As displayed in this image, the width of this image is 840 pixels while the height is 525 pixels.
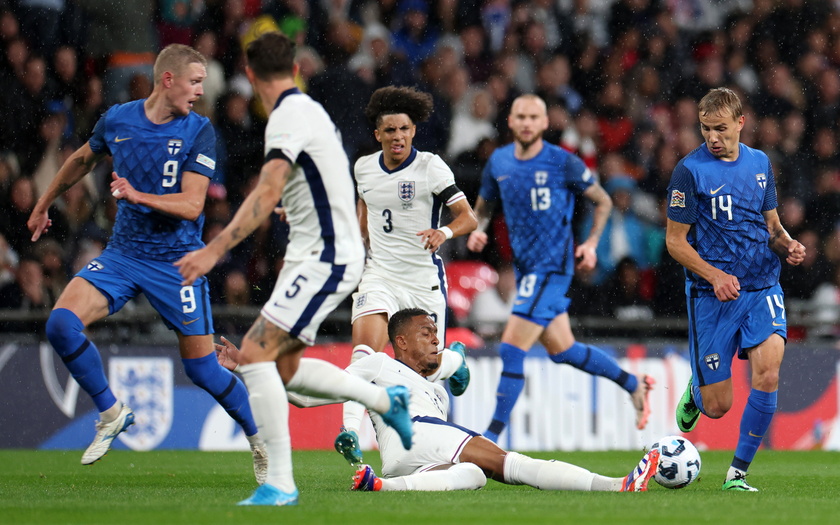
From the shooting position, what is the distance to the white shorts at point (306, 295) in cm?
576

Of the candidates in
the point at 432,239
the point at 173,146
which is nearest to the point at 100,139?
the point at 173,146

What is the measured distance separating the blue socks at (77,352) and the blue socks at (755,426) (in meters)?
3.97

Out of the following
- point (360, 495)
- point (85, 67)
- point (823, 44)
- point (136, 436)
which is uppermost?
point (823, 44)

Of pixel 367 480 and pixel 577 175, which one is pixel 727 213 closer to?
pixel 367 480

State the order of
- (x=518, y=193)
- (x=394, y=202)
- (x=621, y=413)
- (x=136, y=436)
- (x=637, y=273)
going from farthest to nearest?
(x=637, y=273) < (x=621, y=413) < (x=136, y=436) < (x=518, y=193) < (x=394, y=202)

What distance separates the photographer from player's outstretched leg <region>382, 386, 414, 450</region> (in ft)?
19.8

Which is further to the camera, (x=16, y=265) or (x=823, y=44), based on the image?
(x=823, y=44)

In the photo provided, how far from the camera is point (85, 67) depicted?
12891mm

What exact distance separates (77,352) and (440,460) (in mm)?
2398

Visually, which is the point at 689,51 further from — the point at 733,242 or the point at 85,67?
the point at 733,242

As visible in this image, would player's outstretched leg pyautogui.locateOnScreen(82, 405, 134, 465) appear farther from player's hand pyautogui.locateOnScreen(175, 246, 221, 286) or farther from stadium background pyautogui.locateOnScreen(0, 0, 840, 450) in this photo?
stadium background pyautogui.locateOnScreen(0, 0, 840, 450)

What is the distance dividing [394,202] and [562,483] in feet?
9.05

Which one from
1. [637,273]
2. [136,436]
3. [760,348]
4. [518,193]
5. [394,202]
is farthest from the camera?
[637,273]

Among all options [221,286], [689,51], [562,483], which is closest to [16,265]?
[221,286]
